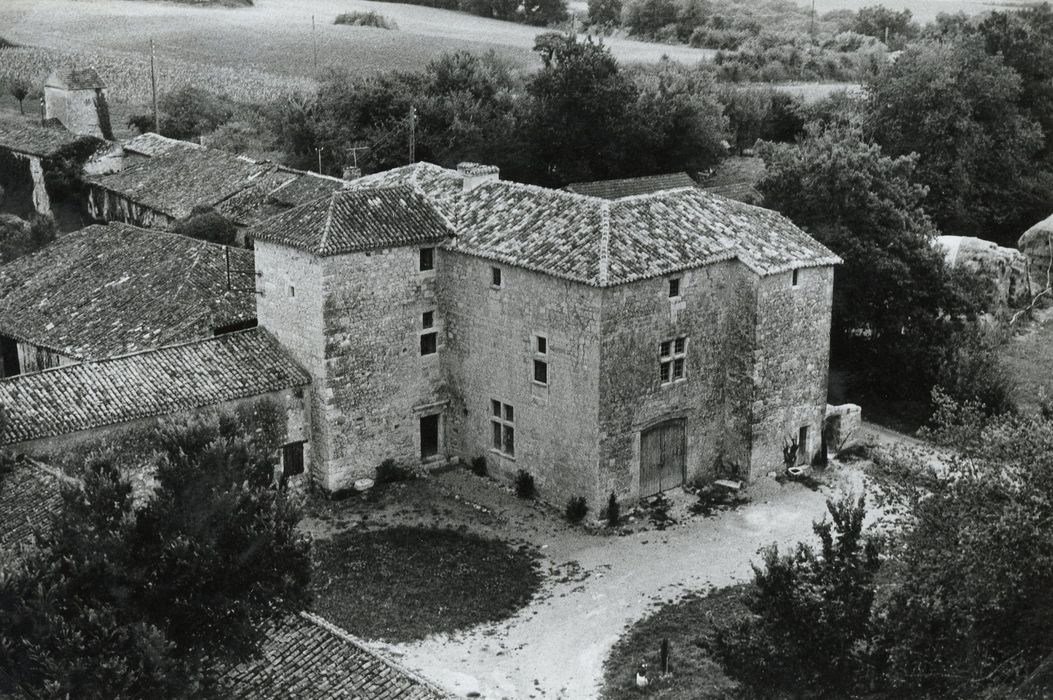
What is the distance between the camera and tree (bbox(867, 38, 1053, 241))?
57884 millimetres

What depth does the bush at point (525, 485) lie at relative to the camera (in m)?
33.8

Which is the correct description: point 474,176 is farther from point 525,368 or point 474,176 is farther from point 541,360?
point 541,360

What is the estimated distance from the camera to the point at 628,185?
55.3 m

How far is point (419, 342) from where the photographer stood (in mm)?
34812

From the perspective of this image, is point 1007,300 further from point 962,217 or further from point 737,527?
point 737,527

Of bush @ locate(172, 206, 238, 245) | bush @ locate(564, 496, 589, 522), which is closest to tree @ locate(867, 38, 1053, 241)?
bush @ locate(172, 206, 238, 245)

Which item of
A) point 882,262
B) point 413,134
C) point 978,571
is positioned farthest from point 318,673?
point 413,134

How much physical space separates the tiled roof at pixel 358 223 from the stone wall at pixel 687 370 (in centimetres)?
622

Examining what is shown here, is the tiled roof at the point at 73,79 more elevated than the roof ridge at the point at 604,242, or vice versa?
the tiled roof at the point at 73,79

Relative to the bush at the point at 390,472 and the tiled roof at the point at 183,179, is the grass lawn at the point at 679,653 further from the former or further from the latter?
the tiled roof at the point at 183,179

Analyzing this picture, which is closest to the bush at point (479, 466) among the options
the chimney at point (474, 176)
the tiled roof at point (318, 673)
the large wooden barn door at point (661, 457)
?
the large wooden barn door at point (661, 457)

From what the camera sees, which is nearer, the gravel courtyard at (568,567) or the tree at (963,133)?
the gravel courtyard at (568,567)

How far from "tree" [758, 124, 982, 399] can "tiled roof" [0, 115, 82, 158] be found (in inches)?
1259

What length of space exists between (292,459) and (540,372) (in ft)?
23.6
